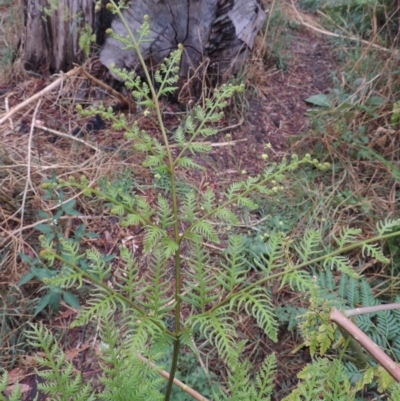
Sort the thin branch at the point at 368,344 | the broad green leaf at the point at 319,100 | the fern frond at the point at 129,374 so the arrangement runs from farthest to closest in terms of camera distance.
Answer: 1. the broad green leaf at the point at 319,100
2. the thin branch at the point at 368,344
3. the fern frond at the point at 129,374

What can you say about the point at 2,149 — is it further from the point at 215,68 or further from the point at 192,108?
the point at 215,68

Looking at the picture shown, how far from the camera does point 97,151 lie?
2.04 meters

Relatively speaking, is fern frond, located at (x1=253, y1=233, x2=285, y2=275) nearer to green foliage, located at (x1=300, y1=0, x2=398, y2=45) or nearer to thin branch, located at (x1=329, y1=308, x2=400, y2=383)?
thin branch, located at (x1=329, y1=308, x2=400, y2=383)

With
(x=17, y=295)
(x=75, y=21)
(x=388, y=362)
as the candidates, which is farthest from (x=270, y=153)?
(x=388, y=362)

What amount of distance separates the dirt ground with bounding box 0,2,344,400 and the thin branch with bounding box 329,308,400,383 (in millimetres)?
719

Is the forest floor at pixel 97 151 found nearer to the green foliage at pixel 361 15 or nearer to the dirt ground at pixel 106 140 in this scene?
the dirt ground at pixel 106 140

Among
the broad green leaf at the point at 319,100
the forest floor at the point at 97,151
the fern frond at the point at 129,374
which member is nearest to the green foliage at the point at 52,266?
the forest floor at the point at 97,151

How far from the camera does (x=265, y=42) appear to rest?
2.67 metres

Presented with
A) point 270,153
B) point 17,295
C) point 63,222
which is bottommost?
point 17,295

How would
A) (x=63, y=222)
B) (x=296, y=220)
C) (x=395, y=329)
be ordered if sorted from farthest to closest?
(x=296, y=220) → (x=63, y=222) → (x=395, y=329)

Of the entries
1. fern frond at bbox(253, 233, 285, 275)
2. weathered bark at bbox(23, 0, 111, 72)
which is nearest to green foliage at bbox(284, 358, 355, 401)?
fern frond at bbox(253, 233, 285, 275)

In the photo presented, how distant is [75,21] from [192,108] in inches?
28.8

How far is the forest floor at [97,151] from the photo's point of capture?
1.57 m

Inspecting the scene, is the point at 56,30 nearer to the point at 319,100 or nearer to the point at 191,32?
the point at 191,32
